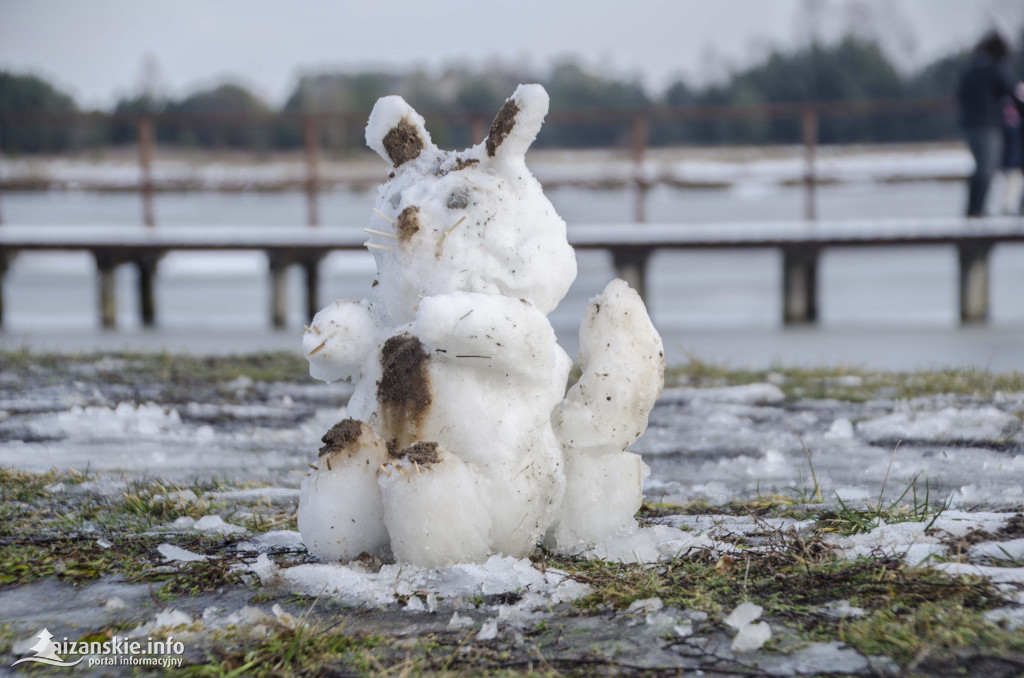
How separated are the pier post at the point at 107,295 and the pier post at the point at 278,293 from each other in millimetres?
1393

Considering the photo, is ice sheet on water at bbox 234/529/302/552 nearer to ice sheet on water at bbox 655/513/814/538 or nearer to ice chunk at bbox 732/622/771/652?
ice sheet on water at bbox 655/513/814/538

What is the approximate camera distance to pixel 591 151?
21719mm

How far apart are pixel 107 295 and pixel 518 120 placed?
7.27 meters

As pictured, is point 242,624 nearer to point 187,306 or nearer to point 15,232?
point 15,232

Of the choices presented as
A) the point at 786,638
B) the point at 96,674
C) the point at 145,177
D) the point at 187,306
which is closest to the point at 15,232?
the point at 145,177

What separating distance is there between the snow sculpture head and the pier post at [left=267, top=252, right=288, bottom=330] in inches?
245

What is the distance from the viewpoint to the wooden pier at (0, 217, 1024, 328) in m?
7.37

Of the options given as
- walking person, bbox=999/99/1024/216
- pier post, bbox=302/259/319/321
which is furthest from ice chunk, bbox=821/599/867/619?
walking person, bbox=999/99/1024/216

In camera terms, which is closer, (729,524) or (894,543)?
(894,543)

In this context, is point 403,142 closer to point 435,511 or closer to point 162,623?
point 435,511

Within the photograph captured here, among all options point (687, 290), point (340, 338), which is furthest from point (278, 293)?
point (687, 290)

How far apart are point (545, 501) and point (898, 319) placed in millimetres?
7332

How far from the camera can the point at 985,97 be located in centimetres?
745

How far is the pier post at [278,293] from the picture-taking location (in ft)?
26.4
